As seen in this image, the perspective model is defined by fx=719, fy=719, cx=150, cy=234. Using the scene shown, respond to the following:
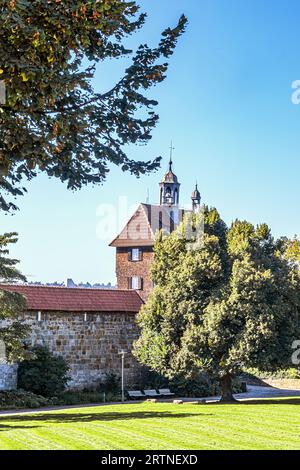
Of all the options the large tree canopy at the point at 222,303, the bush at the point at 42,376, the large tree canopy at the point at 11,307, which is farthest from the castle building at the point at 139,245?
the large tree canopy at the point at 11,307

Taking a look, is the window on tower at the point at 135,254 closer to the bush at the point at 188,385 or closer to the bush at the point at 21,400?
the bush at the point at 188,385

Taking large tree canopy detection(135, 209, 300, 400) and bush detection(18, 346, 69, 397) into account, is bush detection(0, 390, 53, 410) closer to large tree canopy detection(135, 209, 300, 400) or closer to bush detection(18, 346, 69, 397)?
bush detection(18, 346, 69, 397)

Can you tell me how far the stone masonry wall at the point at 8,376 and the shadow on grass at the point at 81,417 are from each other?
6.58m

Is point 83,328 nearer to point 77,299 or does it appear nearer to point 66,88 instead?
point 77,299

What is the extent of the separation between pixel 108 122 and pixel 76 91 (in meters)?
0.69

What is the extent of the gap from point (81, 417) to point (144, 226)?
30.7 meters

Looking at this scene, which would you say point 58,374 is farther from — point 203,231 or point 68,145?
point 68,145

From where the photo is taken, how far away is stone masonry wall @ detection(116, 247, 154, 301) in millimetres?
50031

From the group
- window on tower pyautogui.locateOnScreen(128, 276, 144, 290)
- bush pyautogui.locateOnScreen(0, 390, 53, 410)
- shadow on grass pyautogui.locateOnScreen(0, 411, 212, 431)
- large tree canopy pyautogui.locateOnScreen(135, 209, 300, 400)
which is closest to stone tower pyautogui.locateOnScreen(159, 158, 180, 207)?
window on tower pyautogui.locateOnScreen(128, 276, 144, 290)

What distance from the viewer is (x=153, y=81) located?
10945 mm

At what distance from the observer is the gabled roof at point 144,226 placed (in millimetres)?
50906

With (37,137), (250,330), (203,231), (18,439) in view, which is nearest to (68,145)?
(37,137)

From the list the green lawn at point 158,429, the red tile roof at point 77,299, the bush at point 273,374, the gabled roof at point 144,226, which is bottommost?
the green lawn at point 158,429

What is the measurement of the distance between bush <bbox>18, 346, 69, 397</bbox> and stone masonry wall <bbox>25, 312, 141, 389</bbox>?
136 centimetres
